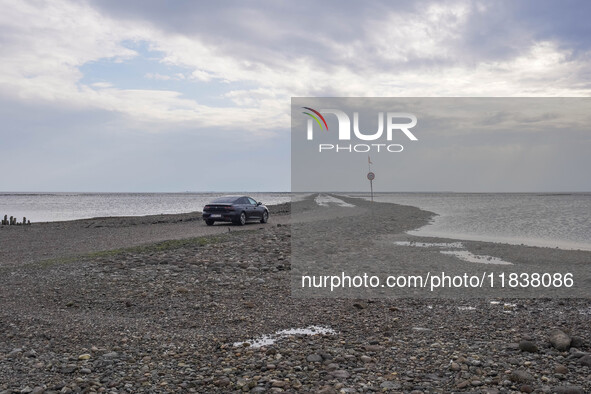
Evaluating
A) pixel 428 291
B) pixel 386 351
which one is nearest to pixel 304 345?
pixel 386 351

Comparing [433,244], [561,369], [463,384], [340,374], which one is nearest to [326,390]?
[340,374]

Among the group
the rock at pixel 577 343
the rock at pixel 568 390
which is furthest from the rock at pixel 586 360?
the rock at pixel 568 390

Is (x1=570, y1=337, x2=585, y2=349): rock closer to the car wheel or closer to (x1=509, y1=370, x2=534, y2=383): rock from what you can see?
(x1=509, y1=370, x2=534, y2=383): rock

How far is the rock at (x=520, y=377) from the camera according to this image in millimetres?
→ 5320

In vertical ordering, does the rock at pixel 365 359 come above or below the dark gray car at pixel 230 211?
below

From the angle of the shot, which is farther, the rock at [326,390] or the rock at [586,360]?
the rock at [586,360]

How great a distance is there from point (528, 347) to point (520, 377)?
1.05 m

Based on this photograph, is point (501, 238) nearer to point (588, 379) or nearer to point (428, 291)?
point (428, 291)

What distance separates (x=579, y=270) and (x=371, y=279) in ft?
20.2

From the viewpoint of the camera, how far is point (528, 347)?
625cm

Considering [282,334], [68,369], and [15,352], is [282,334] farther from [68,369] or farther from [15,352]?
[15,352]

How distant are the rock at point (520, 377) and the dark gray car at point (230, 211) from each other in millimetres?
24392

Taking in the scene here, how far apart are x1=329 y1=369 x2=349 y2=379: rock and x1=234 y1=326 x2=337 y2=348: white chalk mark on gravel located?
1.46 meters

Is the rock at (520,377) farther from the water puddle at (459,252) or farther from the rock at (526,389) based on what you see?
the water puddle at (459,252)
